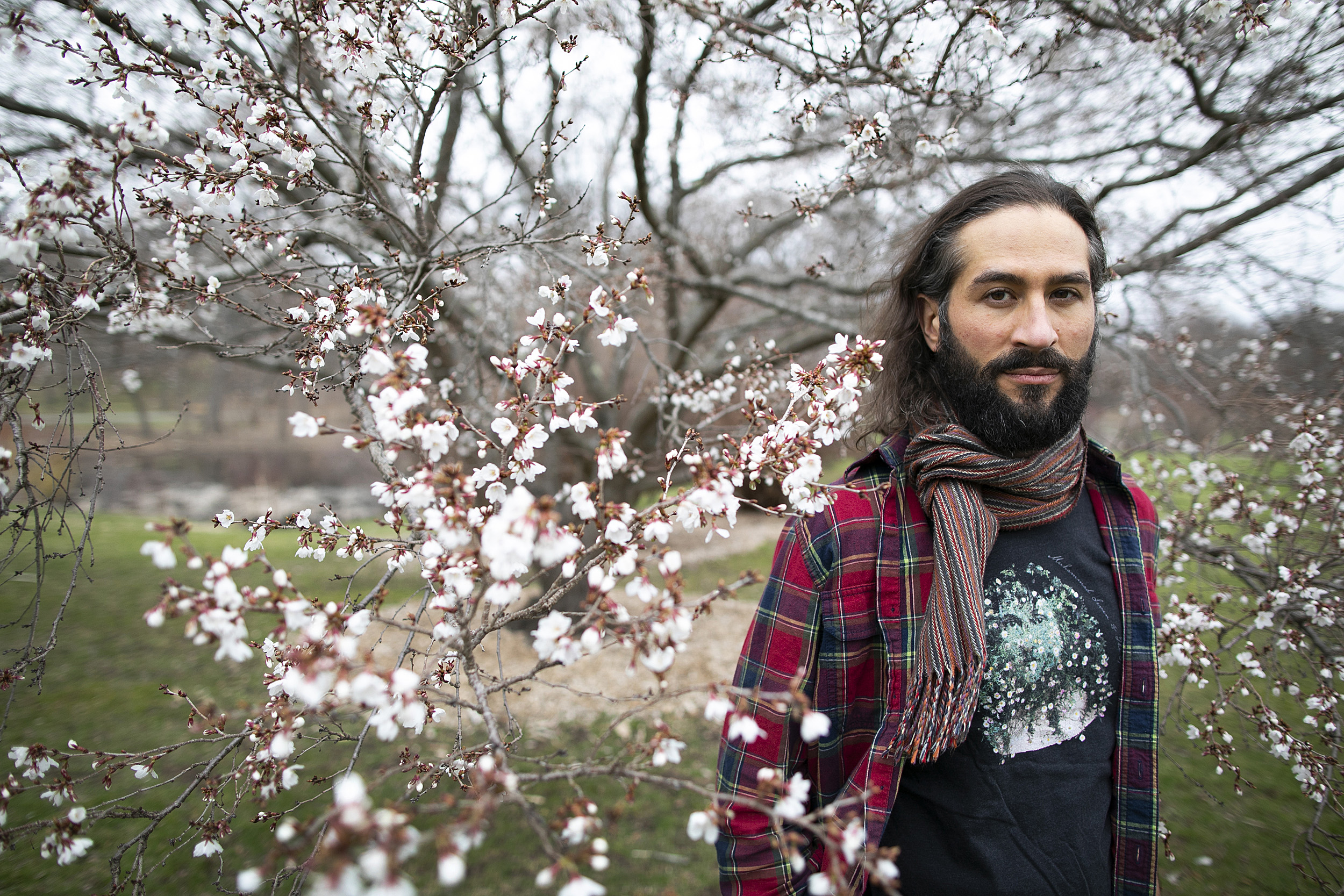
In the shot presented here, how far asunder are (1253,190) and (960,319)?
3.44 metres

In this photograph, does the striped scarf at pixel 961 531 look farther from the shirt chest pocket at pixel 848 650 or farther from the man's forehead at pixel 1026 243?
the man's forehead at pixel 1026 243

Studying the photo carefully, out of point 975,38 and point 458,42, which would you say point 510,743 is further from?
point 975,38

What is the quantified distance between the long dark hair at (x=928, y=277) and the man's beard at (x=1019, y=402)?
16cm

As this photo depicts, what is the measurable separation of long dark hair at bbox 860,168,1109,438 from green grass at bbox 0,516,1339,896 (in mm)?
1641

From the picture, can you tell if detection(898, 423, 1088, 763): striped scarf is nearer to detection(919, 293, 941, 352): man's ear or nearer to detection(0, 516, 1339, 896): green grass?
detection(919, 293, 941, 352): man's ear

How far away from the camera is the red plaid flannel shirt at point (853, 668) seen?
4.74ft

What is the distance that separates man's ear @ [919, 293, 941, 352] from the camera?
175 centimetres

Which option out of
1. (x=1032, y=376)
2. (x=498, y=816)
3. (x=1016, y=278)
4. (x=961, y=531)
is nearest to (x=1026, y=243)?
(x=1016, y=278)

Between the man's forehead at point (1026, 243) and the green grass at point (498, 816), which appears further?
the green grass at point (498, 816)

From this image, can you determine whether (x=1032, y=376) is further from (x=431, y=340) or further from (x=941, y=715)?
(x=431, y=340)

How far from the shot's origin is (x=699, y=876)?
10.8 ft

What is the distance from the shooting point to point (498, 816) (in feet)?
12.5

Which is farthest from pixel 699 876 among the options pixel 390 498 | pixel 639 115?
pixel 639 115

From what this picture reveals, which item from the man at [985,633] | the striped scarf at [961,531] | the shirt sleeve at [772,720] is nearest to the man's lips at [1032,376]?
the man at [985,633]
